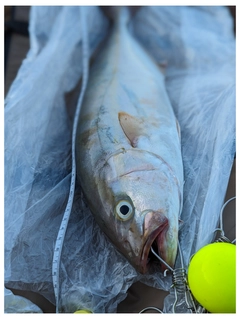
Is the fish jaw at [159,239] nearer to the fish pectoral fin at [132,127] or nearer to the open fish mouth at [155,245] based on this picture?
the open fish mouth at [155,245]

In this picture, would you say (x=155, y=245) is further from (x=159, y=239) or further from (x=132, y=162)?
(x=132, y=162)

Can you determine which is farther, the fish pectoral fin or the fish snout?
the fish pectoral fin

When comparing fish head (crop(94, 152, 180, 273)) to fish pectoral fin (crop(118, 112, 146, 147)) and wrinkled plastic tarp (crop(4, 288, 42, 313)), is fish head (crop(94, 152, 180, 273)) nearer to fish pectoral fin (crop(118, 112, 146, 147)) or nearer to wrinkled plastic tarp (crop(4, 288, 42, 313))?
fish pectoral fin (crop(118, 112, 146, 147))

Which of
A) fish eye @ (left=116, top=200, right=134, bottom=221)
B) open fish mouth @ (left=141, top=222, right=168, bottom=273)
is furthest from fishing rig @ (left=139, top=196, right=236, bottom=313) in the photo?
fish eye @ (left=116, top=200, right=134, bottom=221)

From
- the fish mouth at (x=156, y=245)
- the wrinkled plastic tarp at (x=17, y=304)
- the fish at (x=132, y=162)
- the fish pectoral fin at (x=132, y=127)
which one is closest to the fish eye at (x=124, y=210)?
the fish at (x=132, y=162)

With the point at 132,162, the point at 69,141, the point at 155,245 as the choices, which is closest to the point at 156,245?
the point at 155,245
